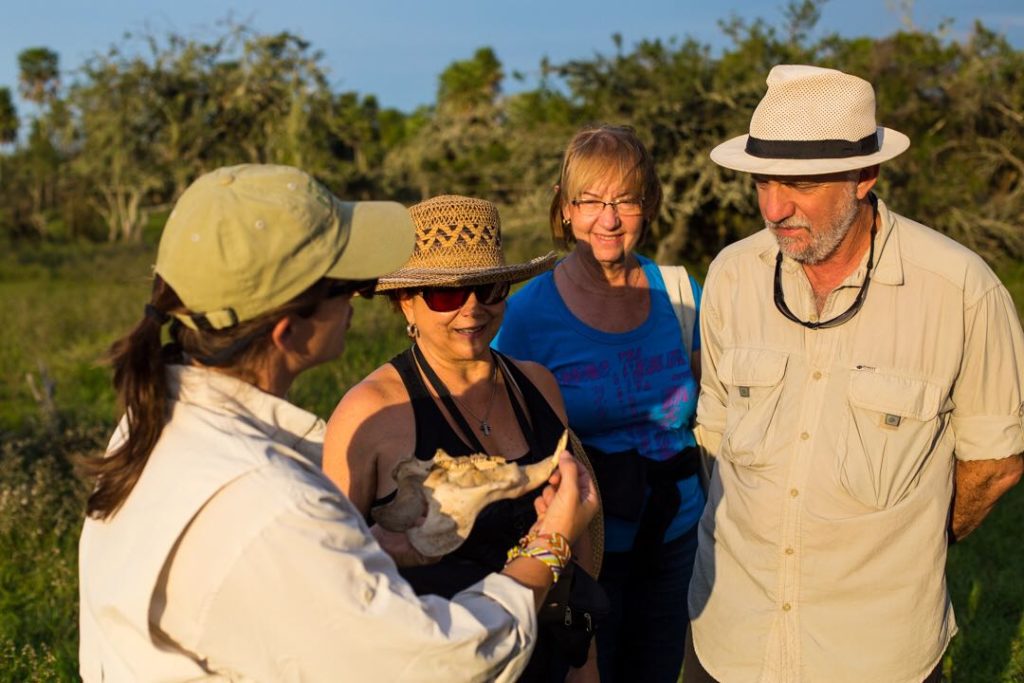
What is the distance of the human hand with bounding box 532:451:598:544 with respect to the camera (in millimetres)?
2229

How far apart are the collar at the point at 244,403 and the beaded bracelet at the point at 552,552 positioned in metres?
0.45

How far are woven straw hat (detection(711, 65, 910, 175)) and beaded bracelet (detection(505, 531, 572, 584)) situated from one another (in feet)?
4.60

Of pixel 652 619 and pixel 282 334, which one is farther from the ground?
pixel 282 334

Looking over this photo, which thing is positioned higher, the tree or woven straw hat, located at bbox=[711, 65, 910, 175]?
the tree

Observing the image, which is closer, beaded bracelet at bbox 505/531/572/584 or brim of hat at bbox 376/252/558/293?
beaded bracelet at bbox 505/531/572/584

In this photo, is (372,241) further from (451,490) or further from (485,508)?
(485,508)

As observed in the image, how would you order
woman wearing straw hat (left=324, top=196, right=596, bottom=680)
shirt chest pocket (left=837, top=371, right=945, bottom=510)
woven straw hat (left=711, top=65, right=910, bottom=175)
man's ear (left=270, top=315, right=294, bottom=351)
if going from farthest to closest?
woven straw hat (left=711, top=65, right=910, bottom=175) < shirt chest pocket (left=837, top=371, right=945, bottom=510) < woman wearing straw hat (left=324, top=196, right=596, bottom=680) < man's ear (left=270, top=315, right=294, bottom=351)

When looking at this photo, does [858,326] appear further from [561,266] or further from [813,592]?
[561,266]

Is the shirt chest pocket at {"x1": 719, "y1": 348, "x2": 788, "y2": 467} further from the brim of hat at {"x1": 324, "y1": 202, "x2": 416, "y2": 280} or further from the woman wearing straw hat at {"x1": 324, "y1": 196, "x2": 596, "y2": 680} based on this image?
the brim of hat at {"x1": 324, "y1": 202, "x2": 416, "y2": 280}

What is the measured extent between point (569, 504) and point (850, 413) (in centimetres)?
116

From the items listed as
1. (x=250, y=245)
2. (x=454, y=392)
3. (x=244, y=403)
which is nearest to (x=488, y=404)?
(x=454, y=392)

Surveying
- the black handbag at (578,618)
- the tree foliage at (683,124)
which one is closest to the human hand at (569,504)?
the black handbag at (578,618)

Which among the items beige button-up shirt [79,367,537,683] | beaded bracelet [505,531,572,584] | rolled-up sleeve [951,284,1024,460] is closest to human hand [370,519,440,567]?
beaded bracelet [505,531,572,584]

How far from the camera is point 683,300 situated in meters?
3.99
